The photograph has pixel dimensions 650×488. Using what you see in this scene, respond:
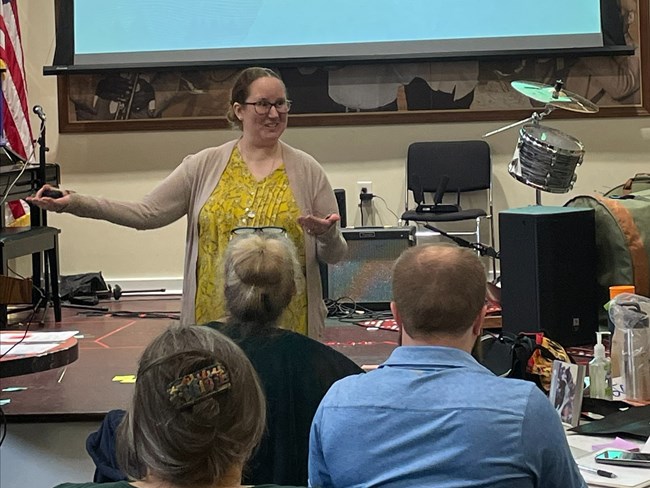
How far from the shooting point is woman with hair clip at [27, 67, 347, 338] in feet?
10.6

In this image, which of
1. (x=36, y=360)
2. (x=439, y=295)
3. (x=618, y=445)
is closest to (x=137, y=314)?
(x=36, y=360)

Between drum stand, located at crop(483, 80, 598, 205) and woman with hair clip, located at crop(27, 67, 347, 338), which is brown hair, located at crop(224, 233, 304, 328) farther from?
drum stand, located at crop(483, 80, 598, 205)

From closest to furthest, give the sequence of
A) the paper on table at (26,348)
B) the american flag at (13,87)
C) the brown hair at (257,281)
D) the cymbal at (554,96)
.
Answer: the brown hair at (257,281) < the paper on table at (26,348) < the cymbal at (554,96) < the american flag at (13,87)

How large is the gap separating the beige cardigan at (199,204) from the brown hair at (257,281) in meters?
0.74

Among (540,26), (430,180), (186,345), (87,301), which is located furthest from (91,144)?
(186,345)

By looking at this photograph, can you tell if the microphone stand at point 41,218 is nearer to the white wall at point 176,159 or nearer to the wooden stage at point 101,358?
the wooden stage at point 101,358

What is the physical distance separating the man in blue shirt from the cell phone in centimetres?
42

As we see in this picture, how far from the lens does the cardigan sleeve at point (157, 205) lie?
3311mm

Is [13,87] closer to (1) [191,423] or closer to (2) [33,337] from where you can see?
(2) [33,337]

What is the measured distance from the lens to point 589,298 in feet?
12.7

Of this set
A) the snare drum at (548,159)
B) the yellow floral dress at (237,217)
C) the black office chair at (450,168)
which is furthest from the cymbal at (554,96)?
the yellow floral dress at (237,217)

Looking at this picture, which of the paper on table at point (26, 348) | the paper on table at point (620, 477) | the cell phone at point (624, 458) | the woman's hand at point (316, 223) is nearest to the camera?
the paper on table at point (620, 477)

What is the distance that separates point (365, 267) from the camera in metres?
5.63

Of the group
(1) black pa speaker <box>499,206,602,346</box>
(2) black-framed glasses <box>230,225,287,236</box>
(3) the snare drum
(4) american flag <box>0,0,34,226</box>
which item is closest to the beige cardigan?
(2) black-framed glasses <box>230,225,287,236</box>
